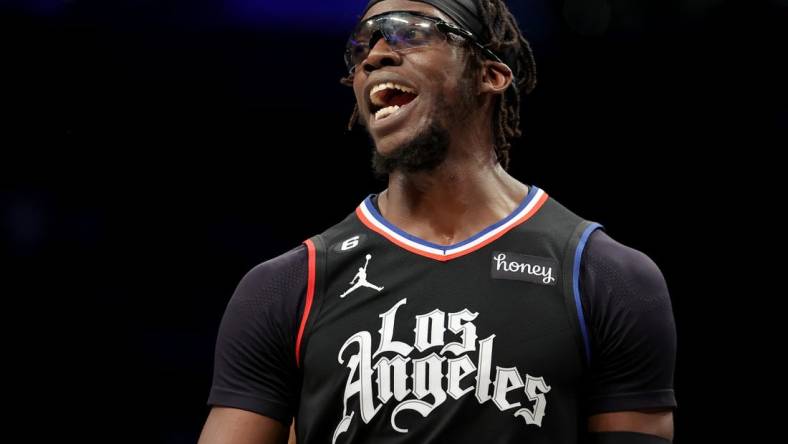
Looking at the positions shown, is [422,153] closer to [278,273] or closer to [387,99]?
[387,99]

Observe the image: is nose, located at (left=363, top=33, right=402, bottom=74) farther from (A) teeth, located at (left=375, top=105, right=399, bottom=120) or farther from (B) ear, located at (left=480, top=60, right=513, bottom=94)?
(B) ear, located at (left=480, top=60, right=513, bottom=94)

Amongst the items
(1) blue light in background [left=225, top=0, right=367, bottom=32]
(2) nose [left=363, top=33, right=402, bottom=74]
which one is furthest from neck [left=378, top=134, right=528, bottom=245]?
(1) blue light in background [left=225, top=0, right=367, bottom=32]

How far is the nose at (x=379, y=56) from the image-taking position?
7.04 feet

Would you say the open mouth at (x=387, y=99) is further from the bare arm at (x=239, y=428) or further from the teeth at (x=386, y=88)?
the bare arm at (x=239, y=428)

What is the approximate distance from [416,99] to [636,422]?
31.2 inches

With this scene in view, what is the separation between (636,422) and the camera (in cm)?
191

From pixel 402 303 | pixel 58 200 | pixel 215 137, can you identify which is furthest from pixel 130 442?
pixel 402 303

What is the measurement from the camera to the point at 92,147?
4020 mm

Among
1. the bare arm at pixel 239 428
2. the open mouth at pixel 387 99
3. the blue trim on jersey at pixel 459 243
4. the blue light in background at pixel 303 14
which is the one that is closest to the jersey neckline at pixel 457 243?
the blue trim on jersey at pixel 459 243

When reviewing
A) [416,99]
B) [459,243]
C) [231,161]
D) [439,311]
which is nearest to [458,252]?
[459,243]

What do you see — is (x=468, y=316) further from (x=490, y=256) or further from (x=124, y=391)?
(x=124, y=391)

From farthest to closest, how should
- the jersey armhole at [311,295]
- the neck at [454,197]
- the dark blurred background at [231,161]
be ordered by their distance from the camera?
the dark blurred background at [231,161] → the neck at [454,197] → the jersey armhole at [311,295]

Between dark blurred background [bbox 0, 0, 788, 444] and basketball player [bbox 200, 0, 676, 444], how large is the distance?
1.75 metres

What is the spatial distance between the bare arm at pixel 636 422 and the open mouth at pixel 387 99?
76 cm
